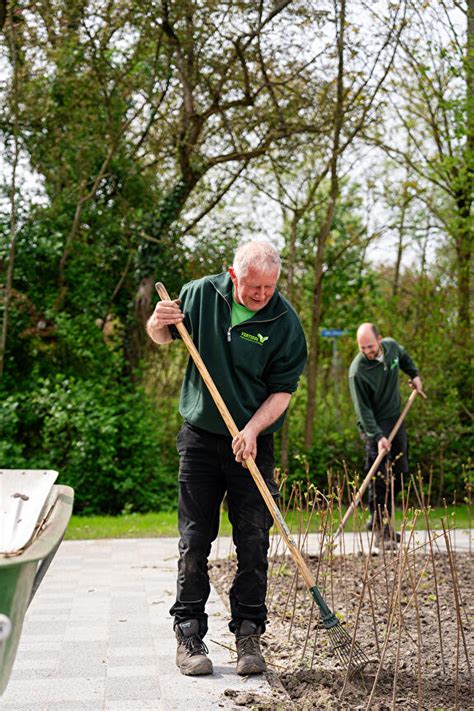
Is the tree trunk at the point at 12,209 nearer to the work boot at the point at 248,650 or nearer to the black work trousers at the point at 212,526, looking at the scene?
the black work trousers at the point at 212,526

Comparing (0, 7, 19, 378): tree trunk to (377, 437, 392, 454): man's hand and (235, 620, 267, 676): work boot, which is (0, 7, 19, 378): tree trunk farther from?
(235, 620, 267, 676): work boot

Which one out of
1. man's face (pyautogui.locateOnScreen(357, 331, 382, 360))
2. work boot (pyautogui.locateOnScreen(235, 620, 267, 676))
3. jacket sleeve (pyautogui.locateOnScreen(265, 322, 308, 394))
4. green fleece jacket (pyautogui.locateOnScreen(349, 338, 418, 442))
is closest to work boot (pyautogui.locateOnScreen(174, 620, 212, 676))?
work boot (pyautogui.locateOnScreen(235, 620, 267, 676))

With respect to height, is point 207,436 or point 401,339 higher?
point 401,339

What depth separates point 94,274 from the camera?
11141 mm

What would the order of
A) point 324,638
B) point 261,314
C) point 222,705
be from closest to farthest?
point 222,705
point 261,314
point 324,638

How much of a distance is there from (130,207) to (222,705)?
8622 mm

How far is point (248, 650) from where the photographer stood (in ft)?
12.1

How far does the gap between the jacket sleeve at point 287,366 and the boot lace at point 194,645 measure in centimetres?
103

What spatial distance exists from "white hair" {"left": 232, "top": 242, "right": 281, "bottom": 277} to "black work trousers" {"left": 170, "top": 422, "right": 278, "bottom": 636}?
698mm

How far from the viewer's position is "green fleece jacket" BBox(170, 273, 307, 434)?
3789mm

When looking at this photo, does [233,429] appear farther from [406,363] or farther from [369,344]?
[406,363]

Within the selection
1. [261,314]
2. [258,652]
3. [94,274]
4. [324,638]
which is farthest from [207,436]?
[94,274]

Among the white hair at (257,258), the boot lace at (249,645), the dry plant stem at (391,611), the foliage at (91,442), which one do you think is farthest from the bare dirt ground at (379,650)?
the foliage at (91,442)

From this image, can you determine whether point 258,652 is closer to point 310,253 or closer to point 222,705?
point 222,705
